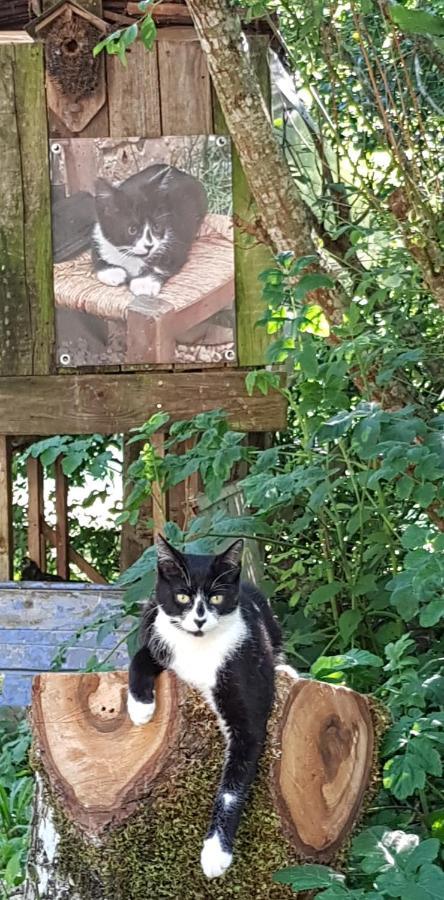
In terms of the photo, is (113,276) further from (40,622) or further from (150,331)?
(40,622)

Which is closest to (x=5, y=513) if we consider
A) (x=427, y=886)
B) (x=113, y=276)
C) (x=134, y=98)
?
(x=113, y=276)

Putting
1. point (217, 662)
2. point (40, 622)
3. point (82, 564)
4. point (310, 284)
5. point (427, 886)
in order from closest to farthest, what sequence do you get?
point (427, 886) < point (217, 662) < point (310, 284) < point (40, 622) < point (82, 564)

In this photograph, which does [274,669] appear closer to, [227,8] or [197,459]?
[197,459]

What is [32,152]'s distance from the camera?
4.62 m

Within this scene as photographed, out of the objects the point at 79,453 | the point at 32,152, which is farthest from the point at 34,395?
the point at 32,152

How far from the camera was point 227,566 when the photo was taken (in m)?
2.64

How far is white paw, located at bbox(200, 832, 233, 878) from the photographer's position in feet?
8.06

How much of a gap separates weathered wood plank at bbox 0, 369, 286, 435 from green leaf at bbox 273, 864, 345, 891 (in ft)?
7.82

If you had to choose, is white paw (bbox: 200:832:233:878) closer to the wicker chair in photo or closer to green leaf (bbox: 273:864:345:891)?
green leaf (bbox: 273:864:345:891)

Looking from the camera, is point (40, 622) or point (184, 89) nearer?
point (184, 89)

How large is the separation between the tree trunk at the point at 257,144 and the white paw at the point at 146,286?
1132mm

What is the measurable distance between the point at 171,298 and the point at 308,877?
9.01ft

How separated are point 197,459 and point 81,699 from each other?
896 millimetres

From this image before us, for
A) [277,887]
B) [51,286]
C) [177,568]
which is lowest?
[277,887]
